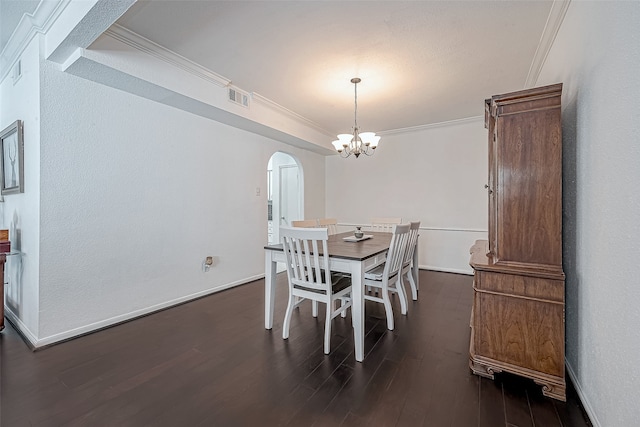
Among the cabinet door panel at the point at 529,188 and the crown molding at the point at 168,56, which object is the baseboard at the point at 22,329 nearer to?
the crown molding at the point at 168,56

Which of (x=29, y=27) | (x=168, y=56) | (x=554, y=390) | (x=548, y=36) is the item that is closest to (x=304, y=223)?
(x=168, y=56)

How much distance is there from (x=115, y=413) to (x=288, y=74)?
305 centimetres

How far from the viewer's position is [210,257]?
356 cm

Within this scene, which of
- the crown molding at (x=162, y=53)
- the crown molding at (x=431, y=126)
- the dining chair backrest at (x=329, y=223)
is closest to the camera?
the crown molding at (x=162, y=53)

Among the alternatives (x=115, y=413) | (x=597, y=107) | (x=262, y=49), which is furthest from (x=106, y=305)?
(x=597, y=107)

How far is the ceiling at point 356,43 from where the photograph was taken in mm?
2002

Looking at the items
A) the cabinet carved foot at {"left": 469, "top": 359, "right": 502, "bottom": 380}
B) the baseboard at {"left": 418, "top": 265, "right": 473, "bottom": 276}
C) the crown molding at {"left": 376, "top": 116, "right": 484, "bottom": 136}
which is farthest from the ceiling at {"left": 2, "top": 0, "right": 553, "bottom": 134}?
the baseboard at {"left": 418, "top": 265, "right": 473, "bottom": 276}

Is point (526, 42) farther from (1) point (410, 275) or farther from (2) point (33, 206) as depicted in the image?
(2) point (33, 206)

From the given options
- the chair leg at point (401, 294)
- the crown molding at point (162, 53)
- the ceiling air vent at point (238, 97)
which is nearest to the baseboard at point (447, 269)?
the chair leg at point (401, 294)

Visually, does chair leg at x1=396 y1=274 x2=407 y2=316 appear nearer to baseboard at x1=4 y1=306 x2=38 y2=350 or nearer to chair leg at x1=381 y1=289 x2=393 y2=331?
chair leg at x1=381 y1=289 x2=393 y2=331

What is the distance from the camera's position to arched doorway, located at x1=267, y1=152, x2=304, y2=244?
571 cm

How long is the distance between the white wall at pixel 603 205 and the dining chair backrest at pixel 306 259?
5.08 feet

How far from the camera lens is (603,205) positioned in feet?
4.55

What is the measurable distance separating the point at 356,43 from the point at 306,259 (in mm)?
1879
